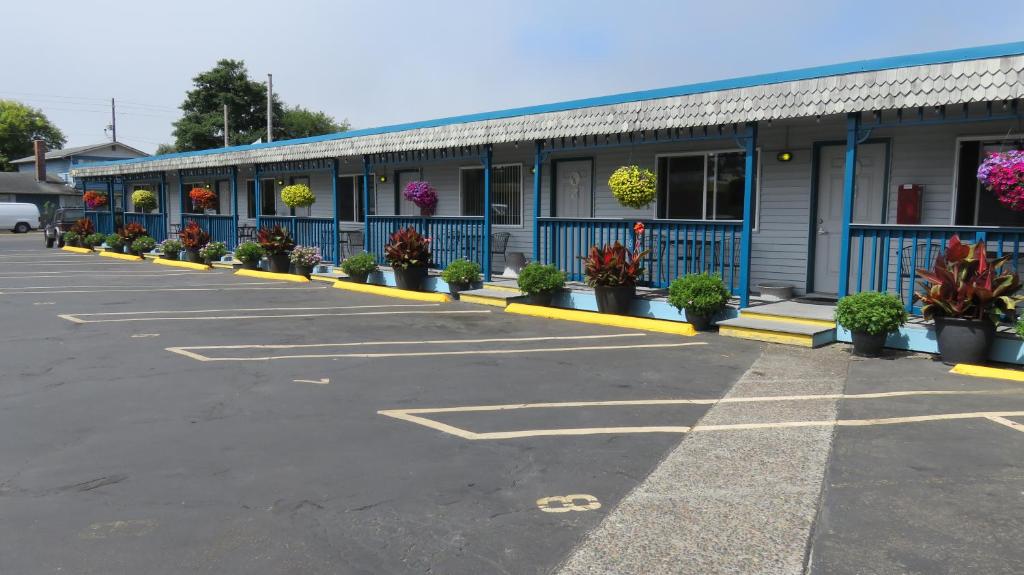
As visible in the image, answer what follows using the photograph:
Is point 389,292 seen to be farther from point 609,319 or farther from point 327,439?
point 327,439

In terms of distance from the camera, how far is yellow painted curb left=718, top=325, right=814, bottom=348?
8.43m

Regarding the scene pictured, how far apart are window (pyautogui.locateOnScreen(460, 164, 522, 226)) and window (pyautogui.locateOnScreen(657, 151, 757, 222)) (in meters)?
3.51

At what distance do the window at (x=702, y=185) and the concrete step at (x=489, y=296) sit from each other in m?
2.94

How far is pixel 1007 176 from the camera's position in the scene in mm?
7191

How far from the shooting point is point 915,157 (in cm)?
1002

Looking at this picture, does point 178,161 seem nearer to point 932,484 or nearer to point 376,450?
point 376,450

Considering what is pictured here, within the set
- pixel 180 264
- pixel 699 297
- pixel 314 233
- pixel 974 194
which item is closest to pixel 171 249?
pixel 180 264

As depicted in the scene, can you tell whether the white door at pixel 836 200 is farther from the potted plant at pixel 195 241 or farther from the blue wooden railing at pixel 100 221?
the blue wooden railing at pixel 100 221

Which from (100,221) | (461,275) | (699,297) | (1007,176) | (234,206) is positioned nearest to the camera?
(1007,176)

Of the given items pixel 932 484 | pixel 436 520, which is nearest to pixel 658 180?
pixel 932 484

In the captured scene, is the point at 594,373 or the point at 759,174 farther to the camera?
the point at 759,174

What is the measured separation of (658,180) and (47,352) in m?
9.05

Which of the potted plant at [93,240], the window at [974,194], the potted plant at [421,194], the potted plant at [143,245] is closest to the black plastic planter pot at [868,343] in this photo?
the window at [974,194]

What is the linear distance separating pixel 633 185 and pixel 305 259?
27.9 ft
